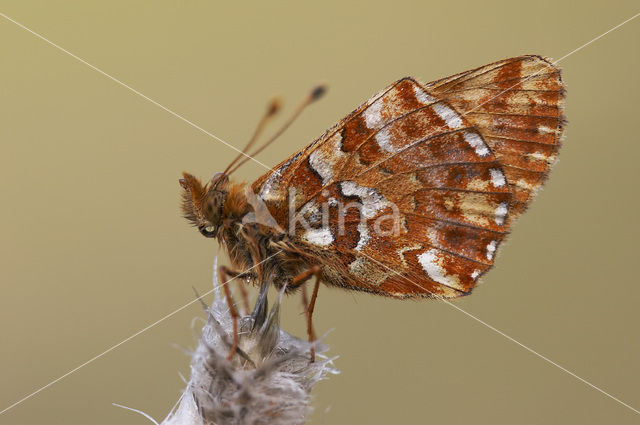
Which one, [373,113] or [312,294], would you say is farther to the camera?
[373,113]

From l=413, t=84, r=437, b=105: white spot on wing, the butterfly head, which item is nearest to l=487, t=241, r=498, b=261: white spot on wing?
l=413, t=84, r=437, b=105: white spot on wing

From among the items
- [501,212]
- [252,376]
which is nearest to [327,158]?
[501,212]

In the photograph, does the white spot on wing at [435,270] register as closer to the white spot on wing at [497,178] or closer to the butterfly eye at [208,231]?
the white spot on wing at [497,178]

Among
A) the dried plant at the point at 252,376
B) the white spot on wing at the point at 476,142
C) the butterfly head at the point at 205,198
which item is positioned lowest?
the dried plant at the point at 252,376

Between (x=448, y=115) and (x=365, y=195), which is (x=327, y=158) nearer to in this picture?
(x=365, y=195)

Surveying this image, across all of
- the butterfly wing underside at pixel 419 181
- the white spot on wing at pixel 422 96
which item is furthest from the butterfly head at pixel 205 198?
the white spot on wing at pixel 422 96

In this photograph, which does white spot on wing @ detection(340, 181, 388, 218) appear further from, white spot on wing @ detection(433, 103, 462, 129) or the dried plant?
the dried plant

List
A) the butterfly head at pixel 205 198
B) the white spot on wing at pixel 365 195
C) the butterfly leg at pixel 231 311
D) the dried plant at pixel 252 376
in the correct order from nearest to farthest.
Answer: the dried plant at pixel 252 376, the butterfly leg at pixel 231 311, the butterfly head at pixel 205 198, the white spot on wing at pixel 365 195
